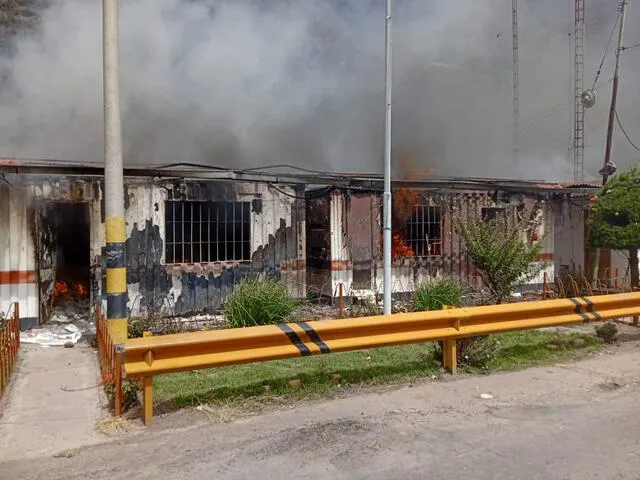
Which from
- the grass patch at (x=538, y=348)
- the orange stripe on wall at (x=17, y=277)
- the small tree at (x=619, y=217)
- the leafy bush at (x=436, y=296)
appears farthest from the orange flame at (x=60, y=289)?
the small tree at (x=619, y=217)

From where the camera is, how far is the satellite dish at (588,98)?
60.0 feet

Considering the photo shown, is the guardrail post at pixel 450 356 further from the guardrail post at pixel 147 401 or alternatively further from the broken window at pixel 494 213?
the broken window at pixel 494 213

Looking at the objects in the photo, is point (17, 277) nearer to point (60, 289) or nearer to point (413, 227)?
point (60, 289)

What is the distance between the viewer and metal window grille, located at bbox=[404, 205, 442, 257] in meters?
11.6

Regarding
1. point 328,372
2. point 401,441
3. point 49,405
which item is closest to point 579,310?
point 328,372

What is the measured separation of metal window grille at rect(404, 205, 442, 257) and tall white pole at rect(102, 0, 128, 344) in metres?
6.67

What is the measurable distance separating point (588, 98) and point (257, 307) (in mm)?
15306

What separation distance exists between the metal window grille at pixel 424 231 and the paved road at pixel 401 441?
259 inches

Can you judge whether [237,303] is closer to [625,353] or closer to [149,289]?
[149,289]

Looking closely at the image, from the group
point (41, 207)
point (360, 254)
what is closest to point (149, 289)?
point (41, 207)

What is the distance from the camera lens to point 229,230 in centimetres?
1019

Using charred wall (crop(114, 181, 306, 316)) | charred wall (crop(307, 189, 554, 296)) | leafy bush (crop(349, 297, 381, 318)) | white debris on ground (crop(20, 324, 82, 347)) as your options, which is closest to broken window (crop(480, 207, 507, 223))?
charred wall (crop(307, 189, 554, 296))

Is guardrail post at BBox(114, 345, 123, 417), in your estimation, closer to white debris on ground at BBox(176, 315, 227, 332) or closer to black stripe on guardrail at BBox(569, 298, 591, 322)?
white debris on ground at BBox(176, 315, 227, 332)

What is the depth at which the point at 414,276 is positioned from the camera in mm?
11555
